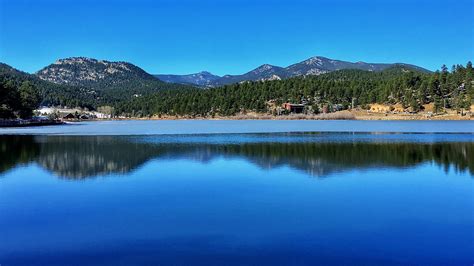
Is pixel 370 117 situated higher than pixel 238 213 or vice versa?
pixel 370 117

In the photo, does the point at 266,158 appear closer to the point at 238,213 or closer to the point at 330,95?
the point at 238,213

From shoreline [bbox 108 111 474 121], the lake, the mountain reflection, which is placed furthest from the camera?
shoreline [bbox 108 111 474 121]

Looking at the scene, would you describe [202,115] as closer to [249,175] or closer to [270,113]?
[270,113]

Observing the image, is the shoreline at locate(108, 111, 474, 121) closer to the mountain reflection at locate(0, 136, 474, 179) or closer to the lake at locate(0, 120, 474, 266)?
the mountain reflection at locate(0, 136, 474, 179)

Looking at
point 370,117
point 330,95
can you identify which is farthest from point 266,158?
point 330,95

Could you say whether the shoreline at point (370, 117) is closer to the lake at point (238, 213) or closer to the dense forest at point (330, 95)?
the dense forest at point (330, 95)

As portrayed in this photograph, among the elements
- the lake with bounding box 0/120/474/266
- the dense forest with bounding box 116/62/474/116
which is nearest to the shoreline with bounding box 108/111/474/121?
the dense forest with bounding box 116/62/474/116

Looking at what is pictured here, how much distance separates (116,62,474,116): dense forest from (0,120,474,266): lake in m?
106

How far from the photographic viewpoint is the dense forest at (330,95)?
125 m

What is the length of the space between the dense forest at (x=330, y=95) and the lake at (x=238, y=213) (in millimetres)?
106313

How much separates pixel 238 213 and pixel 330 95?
146 metres

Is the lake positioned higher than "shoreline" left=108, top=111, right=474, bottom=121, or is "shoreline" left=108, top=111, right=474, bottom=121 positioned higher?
"shoreline" left=108, top=111, right=474, bottom=121

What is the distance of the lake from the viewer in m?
8.63

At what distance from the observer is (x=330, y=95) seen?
153500mm
